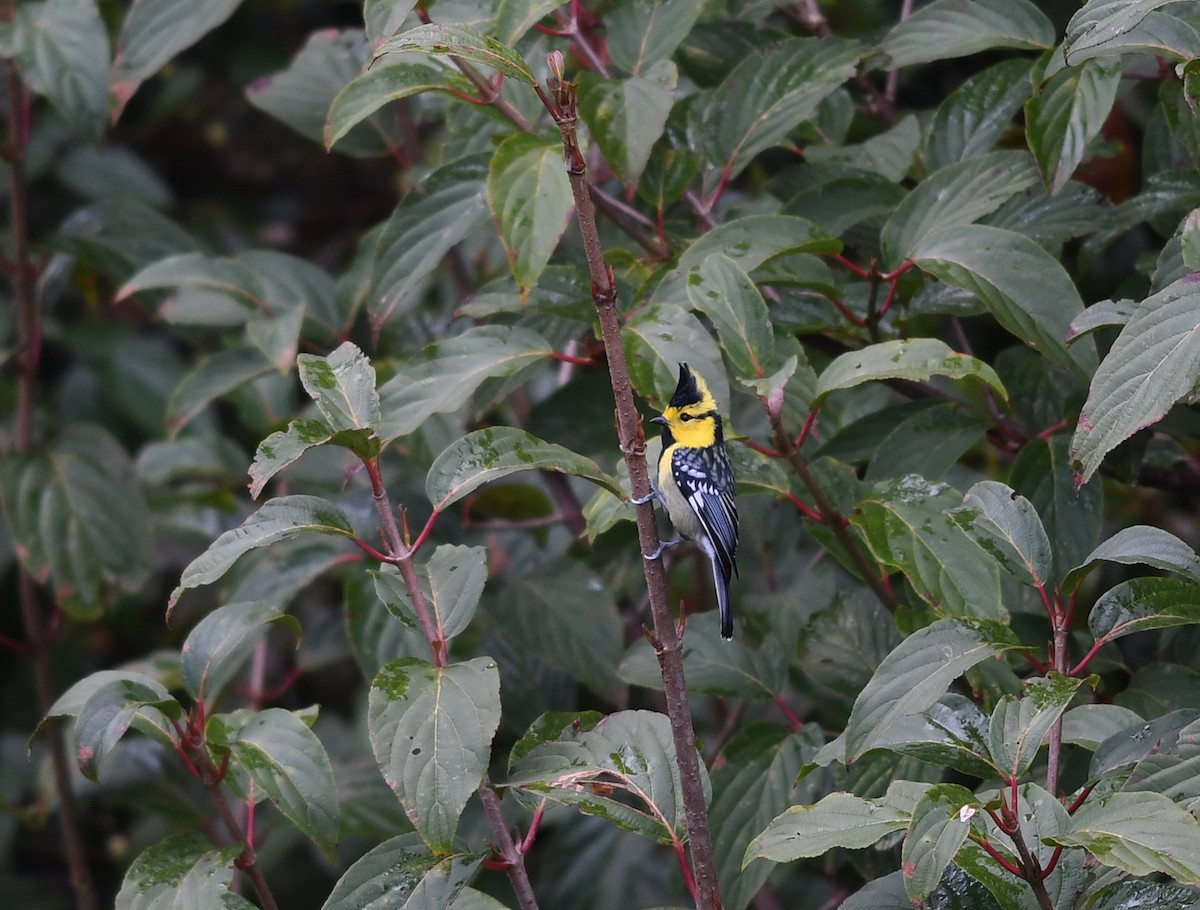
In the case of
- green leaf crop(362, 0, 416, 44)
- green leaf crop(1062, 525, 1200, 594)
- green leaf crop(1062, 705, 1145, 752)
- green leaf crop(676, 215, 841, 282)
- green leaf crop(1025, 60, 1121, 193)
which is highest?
green leaf crop(362, 0, 416, 44)

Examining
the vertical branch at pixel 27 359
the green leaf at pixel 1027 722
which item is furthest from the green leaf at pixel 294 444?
the vertical branch at pixel 27 359

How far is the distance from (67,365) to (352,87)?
334cm

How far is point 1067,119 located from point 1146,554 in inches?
31.3

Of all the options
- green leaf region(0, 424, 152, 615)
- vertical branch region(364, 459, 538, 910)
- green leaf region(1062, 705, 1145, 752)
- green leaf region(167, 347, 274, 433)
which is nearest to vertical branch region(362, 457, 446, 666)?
vertical branch region(364, 459, 538, 910)

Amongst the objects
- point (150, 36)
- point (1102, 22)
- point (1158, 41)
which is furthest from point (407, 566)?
point (150, 36)

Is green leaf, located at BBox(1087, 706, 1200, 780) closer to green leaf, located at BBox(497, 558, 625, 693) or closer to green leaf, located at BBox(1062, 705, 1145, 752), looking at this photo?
green leaf, located at BBox(1062, 705, 1145, 752)

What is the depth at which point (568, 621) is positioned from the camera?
2.49 meters

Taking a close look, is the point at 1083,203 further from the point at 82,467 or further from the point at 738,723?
the point at 82,467

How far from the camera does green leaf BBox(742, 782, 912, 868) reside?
137cm

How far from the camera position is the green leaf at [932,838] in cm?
125

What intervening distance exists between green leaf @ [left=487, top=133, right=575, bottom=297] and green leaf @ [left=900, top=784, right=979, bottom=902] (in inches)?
38.5

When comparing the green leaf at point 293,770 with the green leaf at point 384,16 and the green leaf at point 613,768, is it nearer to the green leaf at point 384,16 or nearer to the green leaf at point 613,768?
the green leaf at point 613,768

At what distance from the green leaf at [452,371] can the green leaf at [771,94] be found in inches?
22.7

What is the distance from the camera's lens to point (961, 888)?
5.14 feet
